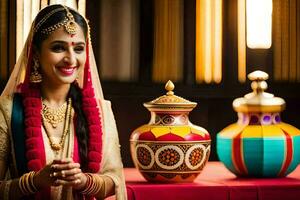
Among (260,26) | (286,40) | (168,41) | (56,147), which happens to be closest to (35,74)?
(56,147)

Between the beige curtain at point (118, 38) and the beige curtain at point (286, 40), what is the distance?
0.74 m

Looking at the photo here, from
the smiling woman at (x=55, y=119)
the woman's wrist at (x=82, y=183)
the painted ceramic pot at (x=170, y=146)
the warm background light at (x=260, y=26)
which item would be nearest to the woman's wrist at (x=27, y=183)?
the smiling woman at (x=55, y=119)

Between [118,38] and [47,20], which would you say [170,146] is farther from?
[118,38]

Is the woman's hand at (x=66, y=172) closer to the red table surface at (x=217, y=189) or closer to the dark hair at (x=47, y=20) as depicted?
the dark hair at (x=47, y=20)

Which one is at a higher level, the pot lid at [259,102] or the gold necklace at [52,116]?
the gold necklace at [52,116]

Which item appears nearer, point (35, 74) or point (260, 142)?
point (35, 74)

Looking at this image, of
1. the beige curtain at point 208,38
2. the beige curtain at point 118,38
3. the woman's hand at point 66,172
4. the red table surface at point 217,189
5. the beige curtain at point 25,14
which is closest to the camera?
the woman's hand at point 66,172

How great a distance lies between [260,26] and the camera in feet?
11.4

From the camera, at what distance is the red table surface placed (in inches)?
105

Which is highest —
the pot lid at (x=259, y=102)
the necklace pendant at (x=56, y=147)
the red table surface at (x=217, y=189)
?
the pot lid at (x=259, y=102)

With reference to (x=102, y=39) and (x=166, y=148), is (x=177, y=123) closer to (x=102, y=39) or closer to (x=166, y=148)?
(x=166, y=148)

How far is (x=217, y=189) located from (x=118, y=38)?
1.31m

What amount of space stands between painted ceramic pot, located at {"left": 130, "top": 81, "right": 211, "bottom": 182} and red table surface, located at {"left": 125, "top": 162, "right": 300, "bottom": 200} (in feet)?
0.15

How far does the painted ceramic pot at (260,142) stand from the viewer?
2.92 meters
